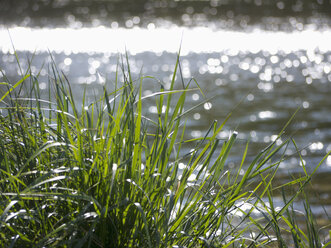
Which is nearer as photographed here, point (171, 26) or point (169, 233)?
point (169, 233)

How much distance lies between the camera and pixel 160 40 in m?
8.05

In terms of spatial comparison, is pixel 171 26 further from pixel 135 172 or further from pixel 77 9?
pixel 135 172

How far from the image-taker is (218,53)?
7055mm

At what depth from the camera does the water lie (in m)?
4.12

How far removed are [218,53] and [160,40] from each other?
129 centimetres

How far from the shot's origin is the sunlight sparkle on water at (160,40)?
24.3 ft

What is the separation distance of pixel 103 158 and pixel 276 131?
9.01 ft

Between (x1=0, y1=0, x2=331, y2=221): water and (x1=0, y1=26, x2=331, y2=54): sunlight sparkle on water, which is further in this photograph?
(x1=0, y1=26, x2=331, y2=54): sunlight sparkle on water

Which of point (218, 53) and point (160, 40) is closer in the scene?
point (218, 53)

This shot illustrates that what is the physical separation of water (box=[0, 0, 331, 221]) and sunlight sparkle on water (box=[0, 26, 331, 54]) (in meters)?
0.01

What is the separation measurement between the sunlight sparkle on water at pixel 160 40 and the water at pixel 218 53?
1cm

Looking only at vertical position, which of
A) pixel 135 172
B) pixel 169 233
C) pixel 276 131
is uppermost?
pixel 135 172

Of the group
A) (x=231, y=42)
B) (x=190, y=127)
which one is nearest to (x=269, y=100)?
(x=190, y=127)

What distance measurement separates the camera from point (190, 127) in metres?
4.08
